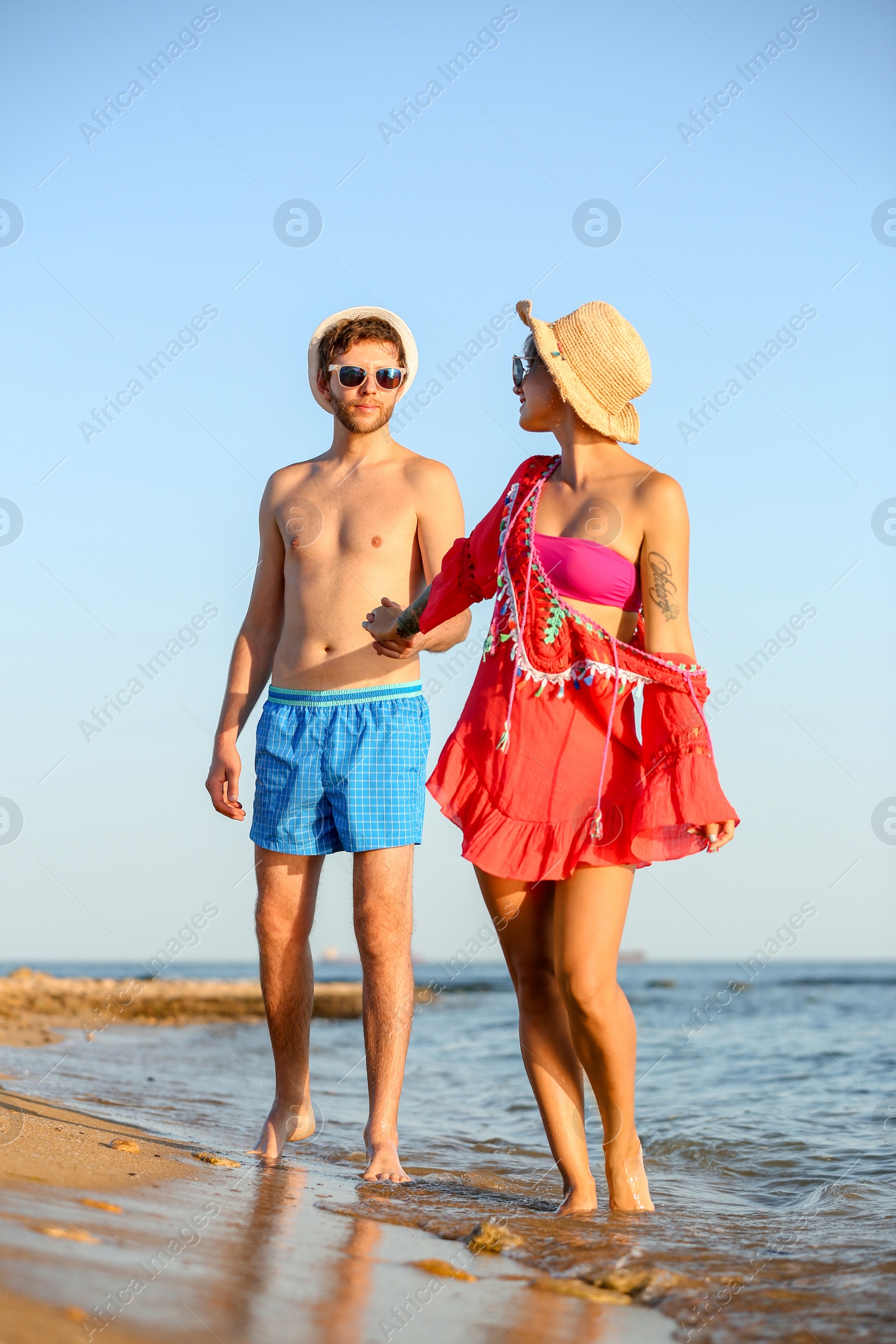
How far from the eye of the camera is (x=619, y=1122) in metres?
2.96

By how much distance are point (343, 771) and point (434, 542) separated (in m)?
0.79

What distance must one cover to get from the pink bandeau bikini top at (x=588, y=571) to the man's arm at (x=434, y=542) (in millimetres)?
547

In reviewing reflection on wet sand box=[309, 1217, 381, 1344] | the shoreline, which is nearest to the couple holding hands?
reflection on wet sand box=[309, 1217, 381, 1344]

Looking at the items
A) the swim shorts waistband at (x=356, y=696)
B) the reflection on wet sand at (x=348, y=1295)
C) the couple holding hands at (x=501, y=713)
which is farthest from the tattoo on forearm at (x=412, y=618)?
the reflection on wet sand at (x=348, y=1295)

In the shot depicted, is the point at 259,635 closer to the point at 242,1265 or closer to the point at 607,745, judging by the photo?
the point at 607,745

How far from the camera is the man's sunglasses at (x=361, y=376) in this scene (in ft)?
12.8

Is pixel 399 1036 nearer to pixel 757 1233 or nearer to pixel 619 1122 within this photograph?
pixel 619 1122

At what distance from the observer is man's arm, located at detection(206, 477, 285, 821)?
13.2 ft

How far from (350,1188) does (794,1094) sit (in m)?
4.68

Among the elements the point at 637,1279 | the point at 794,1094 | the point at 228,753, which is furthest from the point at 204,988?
the point at 637,1279

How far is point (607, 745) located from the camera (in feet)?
10.1

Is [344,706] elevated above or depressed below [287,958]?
above

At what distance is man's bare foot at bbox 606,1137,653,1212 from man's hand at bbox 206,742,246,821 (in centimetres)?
156

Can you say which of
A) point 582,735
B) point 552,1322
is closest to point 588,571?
point 582,735
